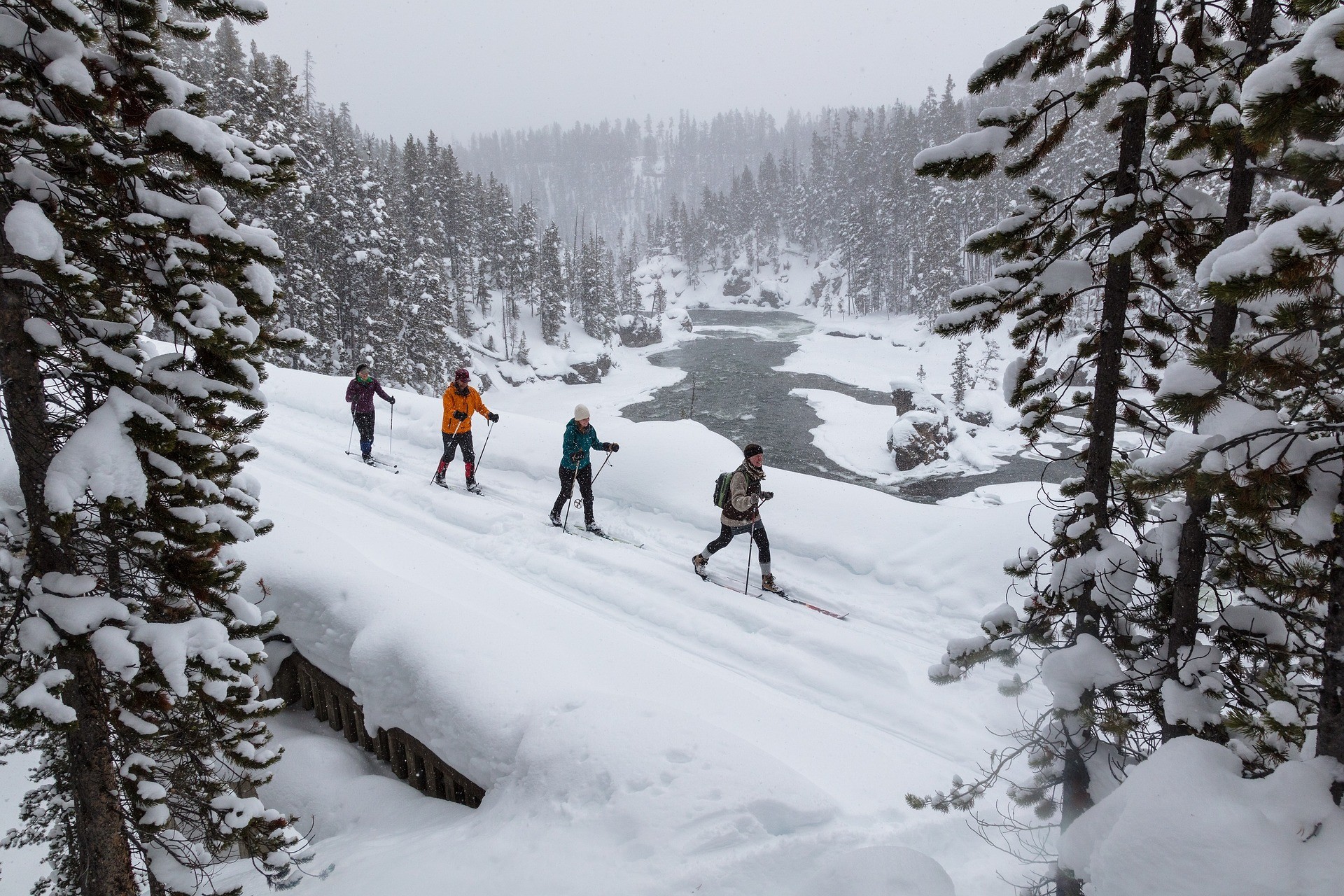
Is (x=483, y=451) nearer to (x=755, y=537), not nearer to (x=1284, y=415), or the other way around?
(x=755, y=537)

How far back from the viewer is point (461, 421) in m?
11.7

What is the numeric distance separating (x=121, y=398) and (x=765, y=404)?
3011 cm

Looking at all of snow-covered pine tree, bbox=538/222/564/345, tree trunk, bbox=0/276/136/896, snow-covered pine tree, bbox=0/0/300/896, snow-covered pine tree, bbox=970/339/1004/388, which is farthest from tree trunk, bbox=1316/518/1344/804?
snow-covered pine tree, bbox=538/222/564/345

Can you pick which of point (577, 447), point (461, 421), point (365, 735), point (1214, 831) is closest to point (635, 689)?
point (365, 735)

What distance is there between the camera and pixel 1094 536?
14.0 feet

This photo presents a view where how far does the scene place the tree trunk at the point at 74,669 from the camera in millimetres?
3375

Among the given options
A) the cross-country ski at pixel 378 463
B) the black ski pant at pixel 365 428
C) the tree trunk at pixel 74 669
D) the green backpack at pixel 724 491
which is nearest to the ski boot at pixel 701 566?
the green backpack at pixel 724 491

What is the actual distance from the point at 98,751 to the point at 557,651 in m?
3.57

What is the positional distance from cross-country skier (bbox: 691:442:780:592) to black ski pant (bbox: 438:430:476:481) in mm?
4983

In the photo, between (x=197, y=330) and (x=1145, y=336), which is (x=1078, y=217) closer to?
(x=1145, y=336)

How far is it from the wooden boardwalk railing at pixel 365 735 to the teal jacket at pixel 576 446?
15.2ft

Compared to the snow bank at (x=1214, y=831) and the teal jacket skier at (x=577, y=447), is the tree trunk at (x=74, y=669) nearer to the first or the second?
the snow bank at (x=1214, y=831)

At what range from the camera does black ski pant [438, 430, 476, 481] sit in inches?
464

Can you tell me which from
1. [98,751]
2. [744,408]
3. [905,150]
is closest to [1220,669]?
[98,751]
